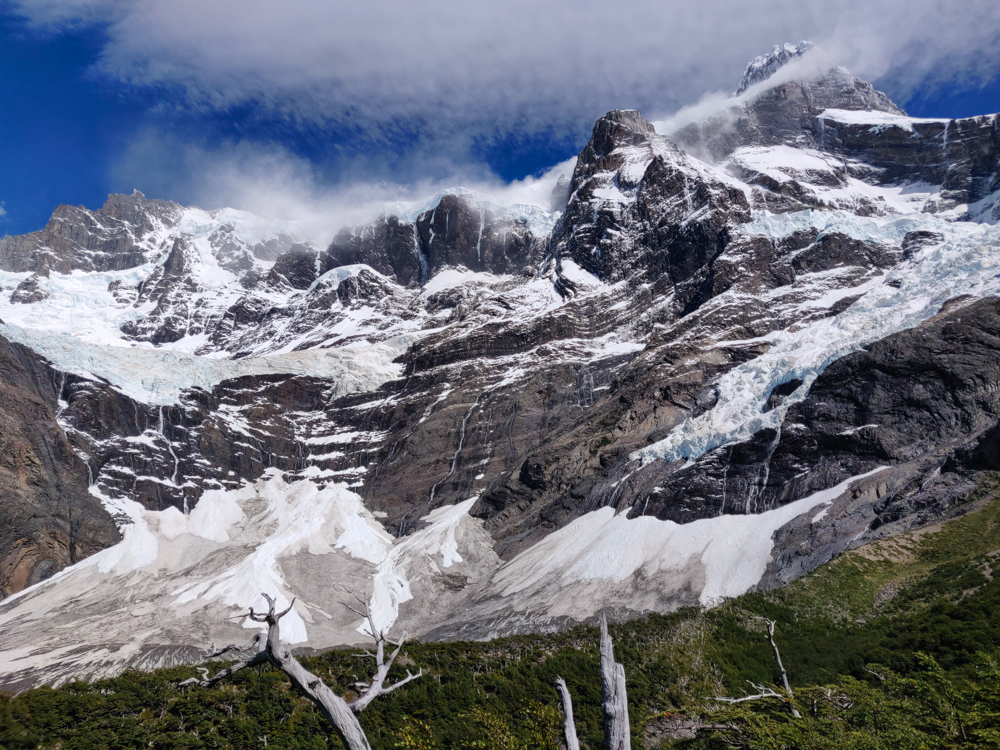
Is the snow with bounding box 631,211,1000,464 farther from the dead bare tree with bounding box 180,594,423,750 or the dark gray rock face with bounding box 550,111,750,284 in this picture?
the dead bare tree with bounding box 180,594,423,750

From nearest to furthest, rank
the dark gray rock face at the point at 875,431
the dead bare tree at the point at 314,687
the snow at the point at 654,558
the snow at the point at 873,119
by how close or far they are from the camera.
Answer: the dead bare tree at the point at 314,687
the snow at the point at 654,558
the dark gray rock face at the point at 875,431
the snow at the point at 873,119

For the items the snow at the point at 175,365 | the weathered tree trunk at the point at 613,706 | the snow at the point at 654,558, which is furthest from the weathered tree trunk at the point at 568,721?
the snow at the point at 175,365

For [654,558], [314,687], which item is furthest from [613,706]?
[654,558]

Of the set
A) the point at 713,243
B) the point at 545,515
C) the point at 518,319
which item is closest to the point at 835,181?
the point at 713,243

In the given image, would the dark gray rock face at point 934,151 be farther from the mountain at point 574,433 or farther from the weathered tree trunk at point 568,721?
the weathered tree trunk at point 568,721

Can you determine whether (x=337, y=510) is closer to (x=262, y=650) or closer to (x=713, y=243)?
(x=713, y=243)

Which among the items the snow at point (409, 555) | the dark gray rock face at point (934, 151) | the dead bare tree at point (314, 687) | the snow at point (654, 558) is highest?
the dead bare tree at point (314, 687)

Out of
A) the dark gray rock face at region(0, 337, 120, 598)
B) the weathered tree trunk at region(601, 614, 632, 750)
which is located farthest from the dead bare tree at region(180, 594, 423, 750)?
the dark gray rock face at region(0, 337, 120, 598)
